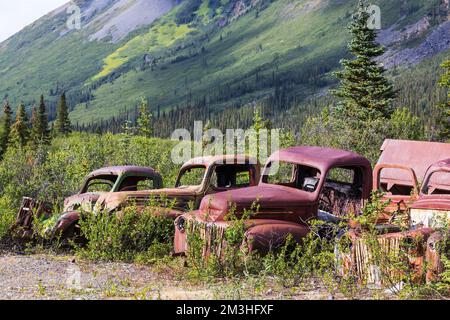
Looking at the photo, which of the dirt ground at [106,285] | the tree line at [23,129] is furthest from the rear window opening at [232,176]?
the tree line at [23,129]

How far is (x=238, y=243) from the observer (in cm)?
920

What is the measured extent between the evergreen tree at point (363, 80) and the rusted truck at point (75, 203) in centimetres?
2547

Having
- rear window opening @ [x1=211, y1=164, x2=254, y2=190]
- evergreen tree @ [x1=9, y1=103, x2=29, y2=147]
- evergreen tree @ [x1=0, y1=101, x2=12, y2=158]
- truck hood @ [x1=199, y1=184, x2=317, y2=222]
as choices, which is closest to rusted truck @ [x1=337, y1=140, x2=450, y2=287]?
truck hood @ [x1=199, y1=184, x2=317, y2=222]

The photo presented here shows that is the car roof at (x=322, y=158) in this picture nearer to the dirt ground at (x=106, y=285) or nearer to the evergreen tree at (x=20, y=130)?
the dirt ground at (x=106, y=285)

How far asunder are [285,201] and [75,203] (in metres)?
5.66

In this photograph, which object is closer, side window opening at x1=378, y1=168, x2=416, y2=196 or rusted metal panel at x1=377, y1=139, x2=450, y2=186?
side window opening at x1=378, y1=168, x2=416, y2=196

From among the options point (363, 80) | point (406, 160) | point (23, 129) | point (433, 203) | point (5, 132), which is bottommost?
point (433, 203)

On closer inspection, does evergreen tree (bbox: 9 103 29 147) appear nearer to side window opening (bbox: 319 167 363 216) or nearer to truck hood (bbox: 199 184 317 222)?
side window opening (bbox: 319 167 363 216)

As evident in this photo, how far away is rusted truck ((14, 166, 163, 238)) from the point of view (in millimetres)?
11781

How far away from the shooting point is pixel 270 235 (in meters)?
9.39

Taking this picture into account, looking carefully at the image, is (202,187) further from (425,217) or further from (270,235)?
(425,217)

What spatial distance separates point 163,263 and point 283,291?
2.78m

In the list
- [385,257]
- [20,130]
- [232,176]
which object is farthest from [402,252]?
[20,130]
